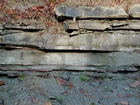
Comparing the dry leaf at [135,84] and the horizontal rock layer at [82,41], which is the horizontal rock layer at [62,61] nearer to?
the horizontal rock layer at [82,41]

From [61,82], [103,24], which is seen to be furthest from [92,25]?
[61,82]

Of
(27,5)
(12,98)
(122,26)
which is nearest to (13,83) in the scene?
(12,98)

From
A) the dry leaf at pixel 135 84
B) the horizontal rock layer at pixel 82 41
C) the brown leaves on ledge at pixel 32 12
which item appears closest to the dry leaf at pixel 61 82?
the horizontal rock layer at pixel 82 41

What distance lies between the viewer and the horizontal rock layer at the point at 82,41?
469 cm

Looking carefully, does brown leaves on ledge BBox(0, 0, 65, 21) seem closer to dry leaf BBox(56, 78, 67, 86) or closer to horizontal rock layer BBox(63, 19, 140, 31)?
horizontal rock layer BBox(63, 19, 140, 31)

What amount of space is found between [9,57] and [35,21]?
106 centimetres

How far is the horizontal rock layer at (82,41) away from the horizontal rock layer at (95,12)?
15.9 inches

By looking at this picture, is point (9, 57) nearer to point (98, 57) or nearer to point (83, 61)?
point (83, 61)

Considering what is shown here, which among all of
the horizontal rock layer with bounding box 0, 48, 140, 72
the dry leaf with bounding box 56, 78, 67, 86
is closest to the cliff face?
the horizontal rock layer with bounding box 0, 48, 140, 72

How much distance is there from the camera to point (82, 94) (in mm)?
4148

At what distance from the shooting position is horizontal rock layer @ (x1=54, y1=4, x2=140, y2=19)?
15.9ft

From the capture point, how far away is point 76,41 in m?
4.78

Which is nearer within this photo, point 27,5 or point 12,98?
point 12,98

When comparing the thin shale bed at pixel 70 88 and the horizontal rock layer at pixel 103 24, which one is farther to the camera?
the horizontal rock layer at pixel 103 24
